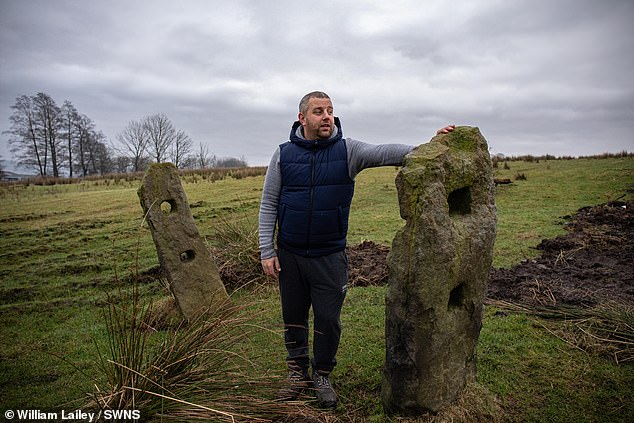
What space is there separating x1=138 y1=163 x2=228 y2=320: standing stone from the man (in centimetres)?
238

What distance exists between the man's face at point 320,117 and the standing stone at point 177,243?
319cm

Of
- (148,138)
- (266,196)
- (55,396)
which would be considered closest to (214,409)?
(266,196)

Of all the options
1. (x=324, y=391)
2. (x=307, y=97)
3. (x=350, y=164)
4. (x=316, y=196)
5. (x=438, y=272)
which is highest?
(x=307, y=97)

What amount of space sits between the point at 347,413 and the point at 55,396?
9.58 ft

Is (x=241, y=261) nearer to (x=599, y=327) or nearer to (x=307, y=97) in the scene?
(x=307, y=97)

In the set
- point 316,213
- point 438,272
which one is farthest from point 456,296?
point 316,213

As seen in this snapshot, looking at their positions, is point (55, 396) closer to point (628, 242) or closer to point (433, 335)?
point (433, 335)

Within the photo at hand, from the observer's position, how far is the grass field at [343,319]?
3.71 m

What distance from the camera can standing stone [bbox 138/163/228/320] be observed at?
6023 mm

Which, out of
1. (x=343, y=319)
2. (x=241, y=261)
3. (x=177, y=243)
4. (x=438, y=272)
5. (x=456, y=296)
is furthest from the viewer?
(x=241, y=261)

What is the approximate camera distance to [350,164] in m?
3.66

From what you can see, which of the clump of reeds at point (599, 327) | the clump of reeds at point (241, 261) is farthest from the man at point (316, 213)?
the clump of reeds at point (241, 261)

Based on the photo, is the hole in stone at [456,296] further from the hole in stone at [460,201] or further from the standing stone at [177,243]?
the standing stone at [177,243]

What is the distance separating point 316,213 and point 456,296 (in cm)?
138
